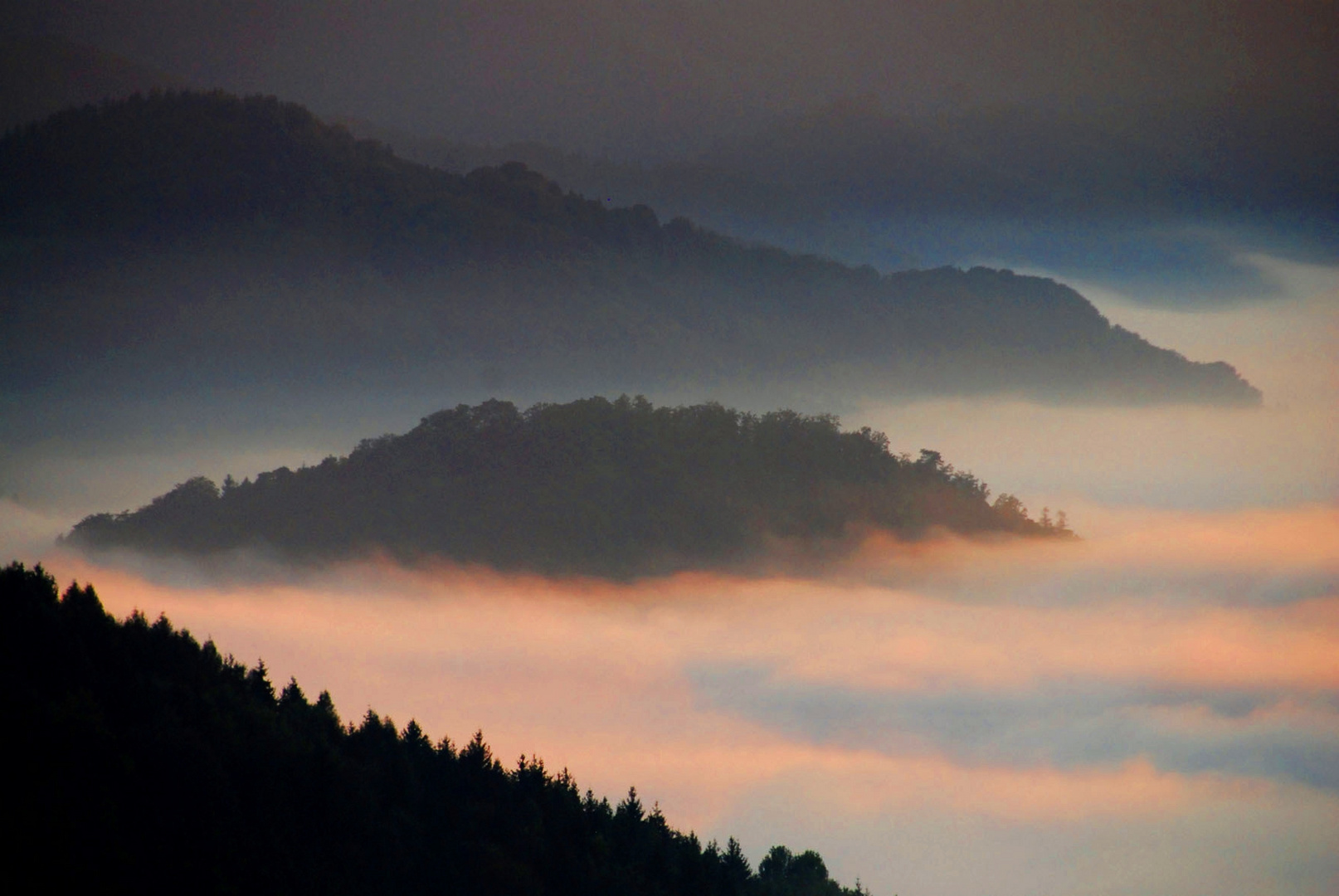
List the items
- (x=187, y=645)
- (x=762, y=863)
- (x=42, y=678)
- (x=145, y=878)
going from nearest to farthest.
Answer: (x=145, y=878) < (x=42, y=678) < (x=187, y=645) < (x=762, y=863)

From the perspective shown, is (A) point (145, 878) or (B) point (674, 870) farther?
(B) point (674, 870)

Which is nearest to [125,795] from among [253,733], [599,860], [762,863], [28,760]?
[28,760]

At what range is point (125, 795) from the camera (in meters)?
43.5

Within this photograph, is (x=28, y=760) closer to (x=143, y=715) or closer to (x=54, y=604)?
(x=143, y=715)

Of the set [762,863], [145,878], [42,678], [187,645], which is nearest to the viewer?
[145,878]

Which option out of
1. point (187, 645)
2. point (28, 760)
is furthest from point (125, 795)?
point (187, 645)

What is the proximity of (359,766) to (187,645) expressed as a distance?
6.93 meters

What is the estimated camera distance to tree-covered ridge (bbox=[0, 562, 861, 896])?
4197cm

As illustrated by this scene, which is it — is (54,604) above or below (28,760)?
above

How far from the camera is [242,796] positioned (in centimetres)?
4697

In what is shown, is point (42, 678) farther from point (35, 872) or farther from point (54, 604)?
point (35, 872)

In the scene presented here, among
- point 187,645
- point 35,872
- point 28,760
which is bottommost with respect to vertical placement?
point 35,872

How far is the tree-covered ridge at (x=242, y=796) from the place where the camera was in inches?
1652

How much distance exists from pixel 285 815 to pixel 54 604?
374 inches
